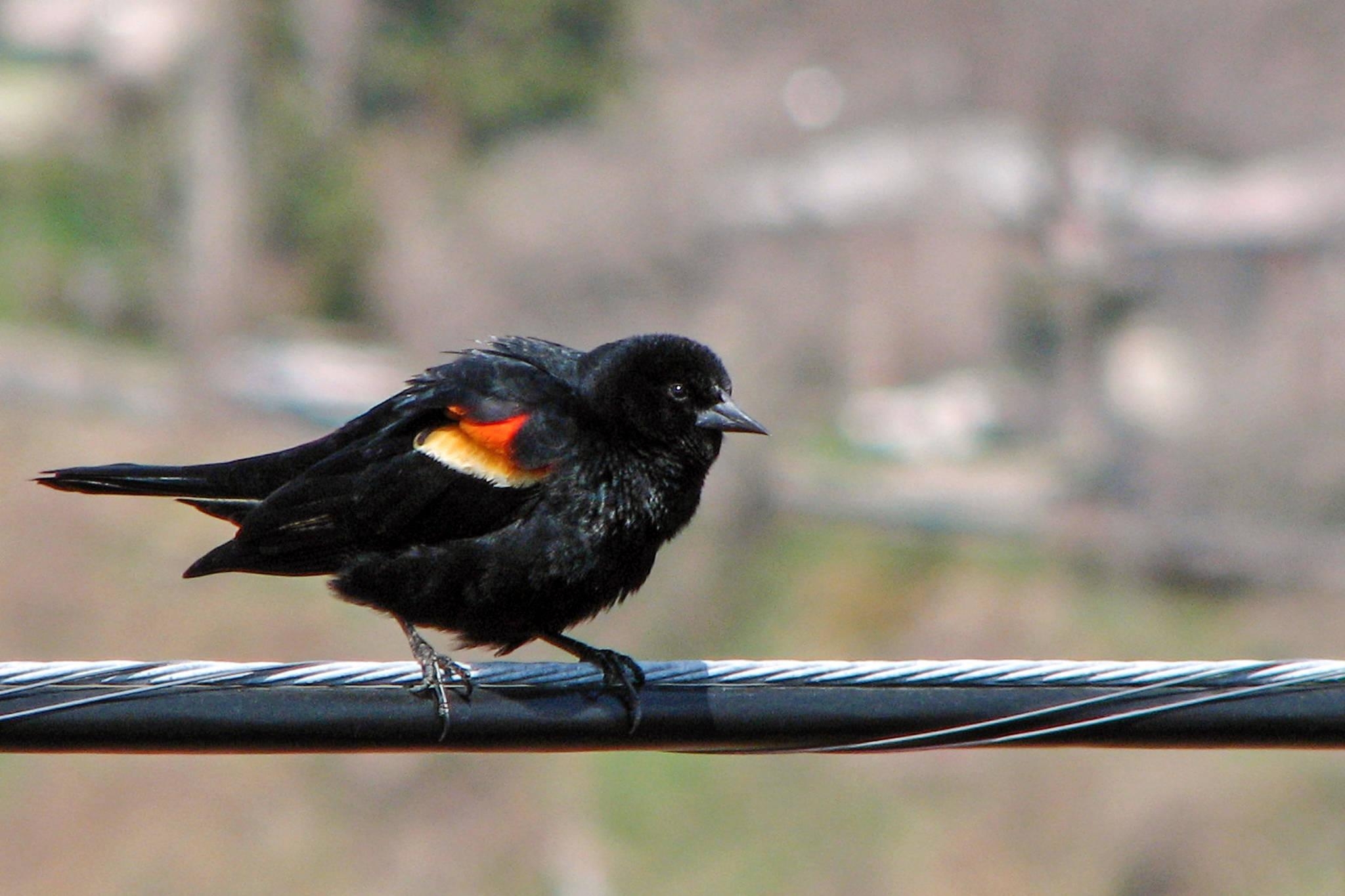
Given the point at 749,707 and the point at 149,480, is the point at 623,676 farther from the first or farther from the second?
the point at 149,480

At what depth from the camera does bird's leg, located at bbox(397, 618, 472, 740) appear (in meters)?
3.21

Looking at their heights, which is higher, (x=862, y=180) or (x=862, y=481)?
(x=862, y=180)

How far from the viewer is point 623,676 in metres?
3.41

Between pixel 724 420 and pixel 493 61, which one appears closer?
pixel 724 420

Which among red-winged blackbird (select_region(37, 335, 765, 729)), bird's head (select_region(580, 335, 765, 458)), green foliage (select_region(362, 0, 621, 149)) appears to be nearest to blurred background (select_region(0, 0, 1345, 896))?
green foliage (select_region(362, 0, 621, 149))

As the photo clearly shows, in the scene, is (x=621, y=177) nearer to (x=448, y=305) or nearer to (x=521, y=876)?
(x=448, y=305)

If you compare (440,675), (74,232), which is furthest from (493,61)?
(440,675)

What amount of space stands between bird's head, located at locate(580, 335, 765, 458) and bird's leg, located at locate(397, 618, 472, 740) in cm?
91

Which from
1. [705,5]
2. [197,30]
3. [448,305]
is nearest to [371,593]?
[448,305]

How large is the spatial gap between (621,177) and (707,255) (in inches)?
139

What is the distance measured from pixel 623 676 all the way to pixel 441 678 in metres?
0.41

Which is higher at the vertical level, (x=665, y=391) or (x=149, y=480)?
(x=665, y=391)

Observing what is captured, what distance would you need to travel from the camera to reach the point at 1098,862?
2055cm

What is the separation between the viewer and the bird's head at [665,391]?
14.9ft
